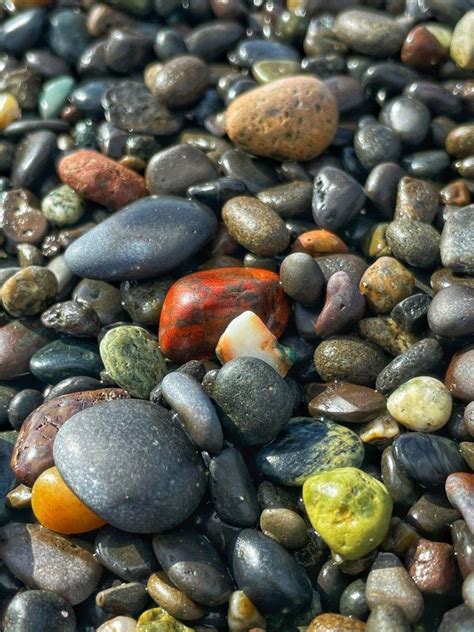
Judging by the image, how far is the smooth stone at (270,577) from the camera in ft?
9.07

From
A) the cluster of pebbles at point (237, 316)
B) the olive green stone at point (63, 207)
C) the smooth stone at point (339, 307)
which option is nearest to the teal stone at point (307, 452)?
the cluster of pebbles at point (237, 316)

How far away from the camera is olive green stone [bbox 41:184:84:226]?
417 centimetres

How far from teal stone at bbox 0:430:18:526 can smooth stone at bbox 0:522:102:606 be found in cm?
11

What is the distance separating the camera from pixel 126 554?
2.91m

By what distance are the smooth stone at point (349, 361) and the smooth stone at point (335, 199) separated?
2.58ft

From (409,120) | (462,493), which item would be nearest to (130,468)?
(462,493)

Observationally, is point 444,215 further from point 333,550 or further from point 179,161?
point 333,550

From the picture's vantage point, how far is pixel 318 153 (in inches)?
169

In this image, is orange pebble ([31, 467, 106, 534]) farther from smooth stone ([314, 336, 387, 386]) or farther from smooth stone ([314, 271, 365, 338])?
smooth stone ([314, 271, 365, 338])

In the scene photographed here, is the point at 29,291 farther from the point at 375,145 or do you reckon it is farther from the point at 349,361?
the point at 375,145

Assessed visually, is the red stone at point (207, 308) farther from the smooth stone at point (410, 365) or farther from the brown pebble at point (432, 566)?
the brown pebble at point (432, 566)

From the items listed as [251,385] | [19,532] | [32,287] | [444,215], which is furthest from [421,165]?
[19,532]

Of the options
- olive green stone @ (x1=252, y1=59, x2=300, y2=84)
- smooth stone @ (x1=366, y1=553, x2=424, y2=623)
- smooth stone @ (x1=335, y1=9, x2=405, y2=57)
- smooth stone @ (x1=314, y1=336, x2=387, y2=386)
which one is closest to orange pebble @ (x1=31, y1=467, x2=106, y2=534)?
smooth stone @ (x1=366, y1=553, x2=424, y2=623)

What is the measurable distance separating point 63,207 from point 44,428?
151cm
